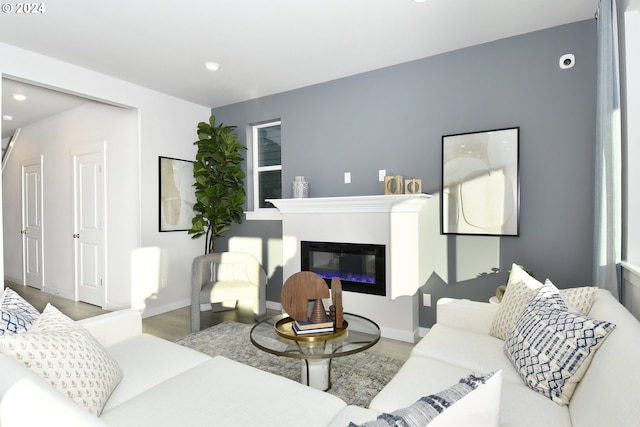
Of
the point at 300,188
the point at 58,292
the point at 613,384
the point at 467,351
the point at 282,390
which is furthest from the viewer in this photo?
the point at 58,292

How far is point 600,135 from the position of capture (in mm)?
2188

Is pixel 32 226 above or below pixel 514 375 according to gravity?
above

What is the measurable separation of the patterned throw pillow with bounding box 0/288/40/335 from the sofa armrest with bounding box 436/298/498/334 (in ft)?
7.43

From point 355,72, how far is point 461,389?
350 centimetres

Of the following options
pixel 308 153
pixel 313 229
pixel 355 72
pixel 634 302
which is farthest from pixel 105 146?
pixel 634 302

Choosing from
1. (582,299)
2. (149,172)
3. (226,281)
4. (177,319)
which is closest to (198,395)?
(582,299)

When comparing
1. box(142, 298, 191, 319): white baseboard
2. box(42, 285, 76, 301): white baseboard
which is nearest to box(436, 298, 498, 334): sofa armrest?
box(142, 298, 191, 319): white baseboard

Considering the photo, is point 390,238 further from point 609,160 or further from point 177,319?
point 177,319

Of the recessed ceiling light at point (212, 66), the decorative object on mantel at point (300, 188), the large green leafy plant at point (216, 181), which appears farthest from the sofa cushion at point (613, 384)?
the large green leafy plant at point (216, 181)

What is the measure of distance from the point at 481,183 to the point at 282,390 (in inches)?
95.2

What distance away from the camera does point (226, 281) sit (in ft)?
13.1

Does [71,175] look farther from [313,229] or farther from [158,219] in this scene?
[313,229]

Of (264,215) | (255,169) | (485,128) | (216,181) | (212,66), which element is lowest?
(264,215)

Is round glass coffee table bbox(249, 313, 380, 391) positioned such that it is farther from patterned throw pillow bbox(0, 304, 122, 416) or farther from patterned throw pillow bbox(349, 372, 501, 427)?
patterned throw pillow bbox(349, 372, 501, 427)
